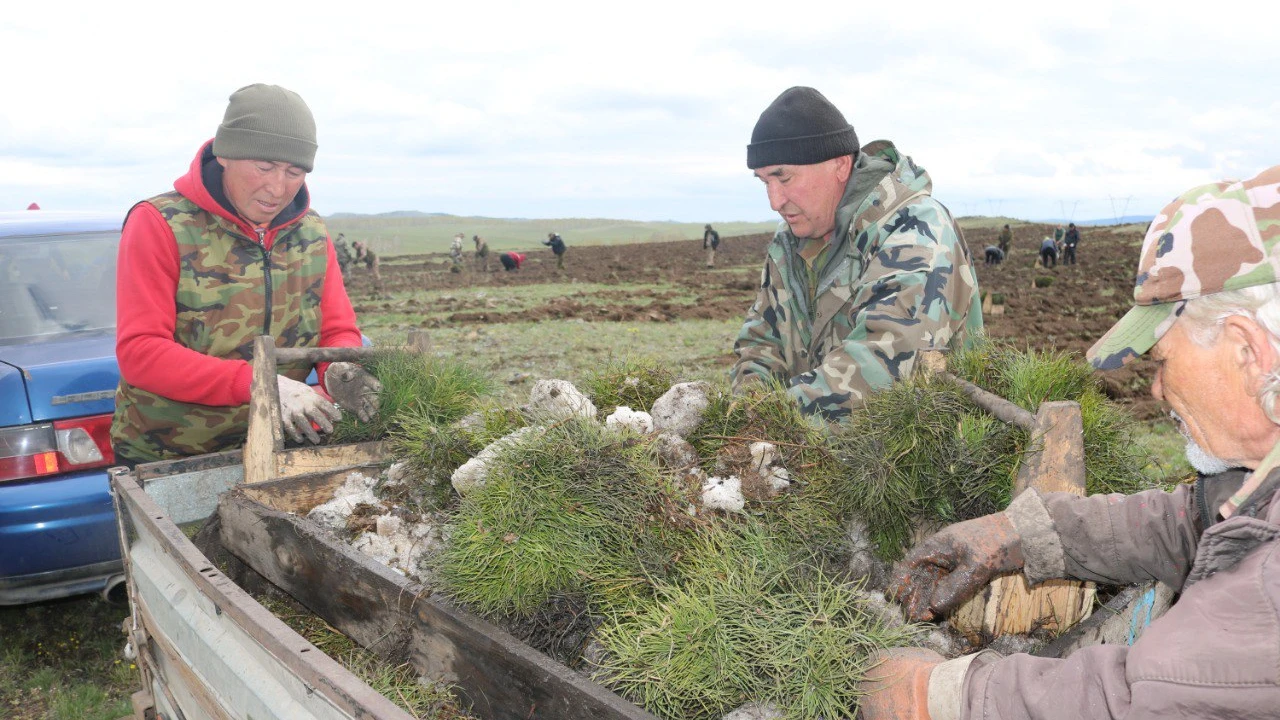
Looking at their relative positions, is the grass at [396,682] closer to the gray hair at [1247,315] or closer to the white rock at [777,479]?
the white rock at [777,479]

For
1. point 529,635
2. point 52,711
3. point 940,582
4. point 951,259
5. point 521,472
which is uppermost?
point 951,259

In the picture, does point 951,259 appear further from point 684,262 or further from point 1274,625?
point 684,262

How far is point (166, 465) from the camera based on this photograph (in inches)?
125

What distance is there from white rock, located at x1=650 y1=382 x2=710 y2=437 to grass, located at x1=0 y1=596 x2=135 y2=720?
10.5 ft

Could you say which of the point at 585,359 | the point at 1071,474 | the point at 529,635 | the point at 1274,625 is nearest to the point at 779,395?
the point at 1071,474

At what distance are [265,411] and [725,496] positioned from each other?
182cm

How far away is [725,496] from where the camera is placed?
85.4 inches

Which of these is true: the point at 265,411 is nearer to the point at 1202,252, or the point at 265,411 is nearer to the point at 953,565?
the point at 953,565

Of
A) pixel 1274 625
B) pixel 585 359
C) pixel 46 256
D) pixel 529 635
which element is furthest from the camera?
pixel 585 359

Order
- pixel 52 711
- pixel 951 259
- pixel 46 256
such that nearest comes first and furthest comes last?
pixel 951 259, pixel 52 711, pixel 46 256

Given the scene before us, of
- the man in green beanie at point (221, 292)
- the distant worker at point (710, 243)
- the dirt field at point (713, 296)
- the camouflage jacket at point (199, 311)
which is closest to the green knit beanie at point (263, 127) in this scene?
the man in green beanie at point (221, 292)

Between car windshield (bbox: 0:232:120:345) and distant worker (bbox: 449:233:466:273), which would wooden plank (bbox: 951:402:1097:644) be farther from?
distant worker (bbox: 449:233:466:273)

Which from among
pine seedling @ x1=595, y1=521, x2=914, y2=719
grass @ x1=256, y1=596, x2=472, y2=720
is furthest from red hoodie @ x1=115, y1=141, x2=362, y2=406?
pine seedling @ x1=595, y1=521, x2=914, y2=719

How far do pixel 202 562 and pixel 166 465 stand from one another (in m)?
1.08
